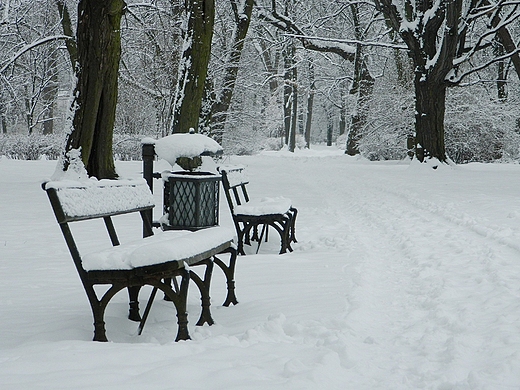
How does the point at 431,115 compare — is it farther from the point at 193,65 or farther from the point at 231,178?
the point at 231,178

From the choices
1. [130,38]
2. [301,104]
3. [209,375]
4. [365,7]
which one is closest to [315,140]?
[301,104]

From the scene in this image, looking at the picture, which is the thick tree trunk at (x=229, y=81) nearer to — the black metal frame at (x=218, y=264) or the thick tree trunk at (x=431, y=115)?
the thick tree trunk at (x=431, y=115)

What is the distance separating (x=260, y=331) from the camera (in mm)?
3498

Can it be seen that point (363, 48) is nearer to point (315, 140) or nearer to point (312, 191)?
point (312, 191)

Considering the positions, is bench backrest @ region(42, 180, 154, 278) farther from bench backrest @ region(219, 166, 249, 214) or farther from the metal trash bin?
bench backrest @ region(219, 166, 249, 214)

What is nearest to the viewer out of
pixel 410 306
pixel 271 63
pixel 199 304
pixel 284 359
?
pixel 284 359

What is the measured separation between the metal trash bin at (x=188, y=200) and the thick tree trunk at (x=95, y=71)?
1742 mm

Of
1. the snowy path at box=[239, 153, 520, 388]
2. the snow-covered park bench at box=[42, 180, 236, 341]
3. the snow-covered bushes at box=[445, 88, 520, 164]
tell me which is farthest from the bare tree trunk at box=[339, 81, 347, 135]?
the snow-covered park bench at box=[42, 180, 236, 341]

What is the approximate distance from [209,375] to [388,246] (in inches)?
161

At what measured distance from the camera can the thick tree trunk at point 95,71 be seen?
670 cm

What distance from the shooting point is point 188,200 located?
562cm

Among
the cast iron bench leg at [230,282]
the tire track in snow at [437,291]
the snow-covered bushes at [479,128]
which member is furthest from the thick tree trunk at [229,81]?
the cast iron bench leg at [230,282]

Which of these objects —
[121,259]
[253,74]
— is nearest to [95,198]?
[121,259]

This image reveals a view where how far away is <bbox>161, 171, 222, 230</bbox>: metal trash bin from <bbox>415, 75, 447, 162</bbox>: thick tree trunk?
489 inches
